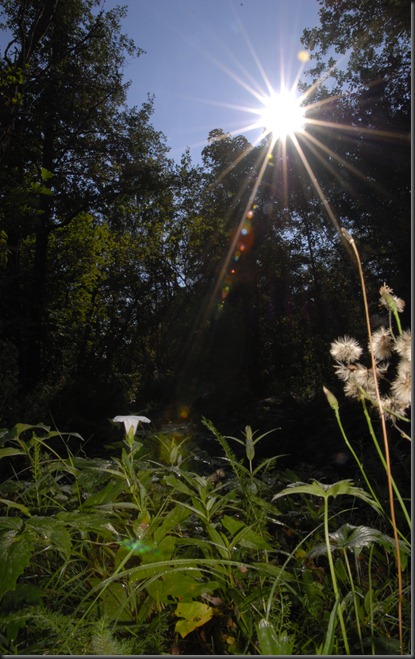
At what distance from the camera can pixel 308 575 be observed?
0.91m

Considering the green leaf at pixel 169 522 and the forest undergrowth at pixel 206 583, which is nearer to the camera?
the forest undergrowth at pixel 206 583

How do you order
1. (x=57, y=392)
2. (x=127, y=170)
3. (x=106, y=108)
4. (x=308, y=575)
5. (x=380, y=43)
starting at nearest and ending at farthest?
1. (x=308, y=575)
2. (x=380, y=43)
3. (x=57, y=392)
4. (x=106, y=108)
5. (x=127, y=170)

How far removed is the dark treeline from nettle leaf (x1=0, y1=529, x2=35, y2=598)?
11.1 feet

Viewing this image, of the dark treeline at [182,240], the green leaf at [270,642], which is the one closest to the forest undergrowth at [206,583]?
the green leaf at [270,642]

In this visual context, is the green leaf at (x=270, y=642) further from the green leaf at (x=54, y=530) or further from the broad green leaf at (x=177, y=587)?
the green leaf at (x=54, y=530)

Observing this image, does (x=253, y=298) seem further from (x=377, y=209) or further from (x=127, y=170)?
(x=377, y=209)

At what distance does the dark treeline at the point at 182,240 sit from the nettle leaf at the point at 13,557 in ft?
11.1

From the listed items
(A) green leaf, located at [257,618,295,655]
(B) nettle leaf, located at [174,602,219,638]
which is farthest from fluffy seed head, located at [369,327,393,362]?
(B) nettle leaf, located at [174,602,219,638]

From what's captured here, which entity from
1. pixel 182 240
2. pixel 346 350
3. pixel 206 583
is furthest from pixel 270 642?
pixel 182 240

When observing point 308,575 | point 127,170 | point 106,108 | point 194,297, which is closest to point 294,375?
point 194,297

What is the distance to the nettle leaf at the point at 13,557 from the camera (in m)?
0.64

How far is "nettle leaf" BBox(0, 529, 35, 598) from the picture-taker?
2.10ft

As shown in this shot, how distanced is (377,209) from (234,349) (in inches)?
202

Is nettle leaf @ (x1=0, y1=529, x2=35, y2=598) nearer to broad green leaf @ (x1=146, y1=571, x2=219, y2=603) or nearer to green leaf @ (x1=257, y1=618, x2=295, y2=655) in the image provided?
broad green leaf @ (x1=146, y1=571, x2=219, y2=603)
